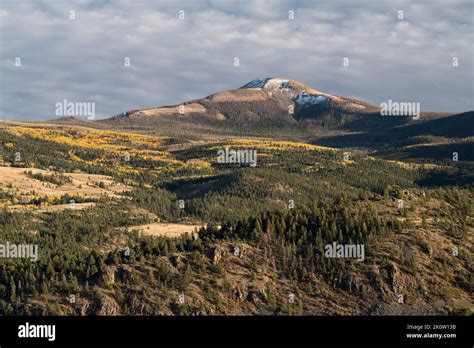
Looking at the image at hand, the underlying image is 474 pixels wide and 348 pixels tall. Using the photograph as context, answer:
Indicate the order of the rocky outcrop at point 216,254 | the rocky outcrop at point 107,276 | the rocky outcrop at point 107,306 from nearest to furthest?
the rocky outcrop at point 107,306, the rocky outcrop at point 107,276, the rocky outcrop at point 216,254

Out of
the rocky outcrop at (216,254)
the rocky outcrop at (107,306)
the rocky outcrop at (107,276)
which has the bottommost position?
the rocky outcrop at (107,306)

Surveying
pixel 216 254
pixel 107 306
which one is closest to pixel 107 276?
pixel 107 306

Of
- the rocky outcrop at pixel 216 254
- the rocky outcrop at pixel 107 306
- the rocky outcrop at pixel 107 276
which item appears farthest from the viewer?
the rocky outcrop at pixel 216 254

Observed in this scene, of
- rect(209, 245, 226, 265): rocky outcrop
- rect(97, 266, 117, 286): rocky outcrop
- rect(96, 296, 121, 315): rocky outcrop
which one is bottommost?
rect(96, 296, 121, 315): rocky outcrop

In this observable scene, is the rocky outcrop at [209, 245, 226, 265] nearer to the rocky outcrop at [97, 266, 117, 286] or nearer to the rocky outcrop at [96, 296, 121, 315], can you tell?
the rocky outcrop at [97, 266, 117, 286]

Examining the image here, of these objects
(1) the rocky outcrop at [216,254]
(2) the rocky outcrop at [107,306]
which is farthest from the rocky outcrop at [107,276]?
(1) the rocky outcrop at [216,254]

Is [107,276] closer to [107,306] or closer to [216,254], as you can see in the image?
[107,306]

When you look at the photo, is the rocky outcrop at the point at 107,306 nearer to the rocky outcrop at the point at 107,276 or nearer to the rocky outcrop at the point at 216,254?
the rocky outcrop at the point at 107,276

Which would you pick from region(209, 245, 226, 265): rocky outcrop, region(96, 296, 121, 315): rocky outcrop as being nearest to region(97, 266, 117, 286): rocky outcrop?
region(96, 296, 121, 315): rocky outcrop

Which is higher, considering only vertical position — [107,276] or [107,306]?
[107,276]

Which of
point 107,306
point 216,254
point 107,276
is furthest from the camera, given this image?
point 216,254

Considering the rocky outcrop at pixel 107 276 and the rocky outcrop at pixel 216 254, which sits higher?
the rocky outcrop at pixel 216 254
